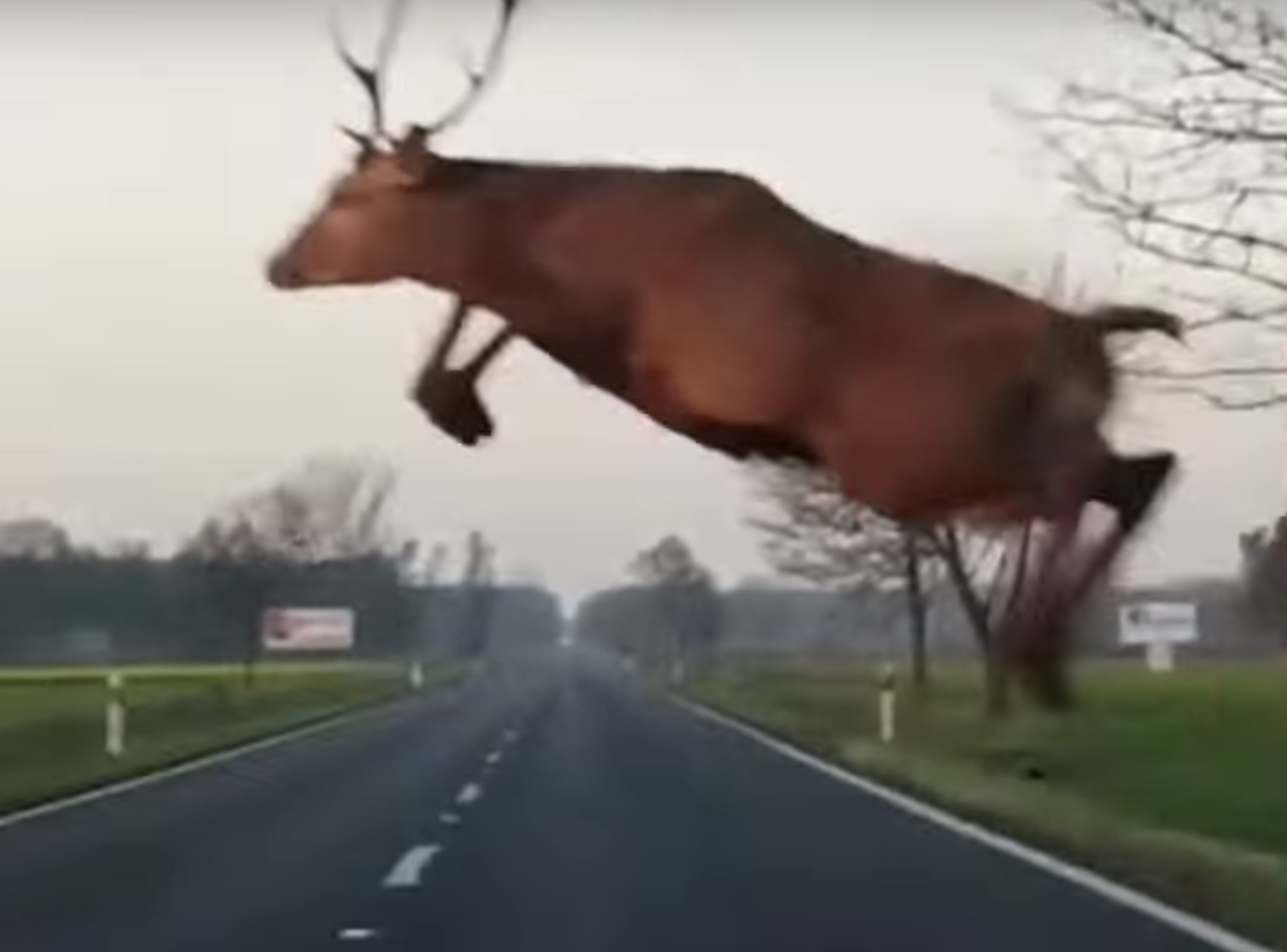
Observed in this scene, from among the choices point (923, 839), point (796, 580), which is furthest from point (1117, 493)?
point (923, 839)

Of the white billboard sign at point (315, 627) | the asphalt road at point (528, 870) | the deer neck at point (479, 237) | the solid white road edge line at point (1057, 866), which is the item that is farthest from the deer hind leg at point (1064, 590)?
the solid white road edge line at point (1057, 866)

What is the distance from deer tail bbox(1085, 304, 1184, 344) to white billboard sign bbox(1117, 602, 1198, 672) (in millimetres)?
176

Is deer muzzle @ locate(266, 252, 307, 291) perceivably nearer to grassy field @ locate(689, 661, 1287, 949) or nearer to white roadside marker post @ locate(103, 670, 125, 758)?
grassy field @ locate(689, 661, 1287, 949)

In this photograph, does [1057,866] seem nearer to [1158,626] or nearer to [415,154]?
[1158,626]

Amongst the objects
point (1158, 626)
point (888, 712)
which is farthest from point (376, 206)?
point (888, 712)

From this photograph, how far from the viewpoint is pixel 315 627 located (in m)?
4.40

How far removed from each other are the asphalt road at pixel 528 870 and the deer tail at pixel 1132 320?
45.7 feet

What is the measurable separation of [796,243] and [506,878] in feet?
78.4

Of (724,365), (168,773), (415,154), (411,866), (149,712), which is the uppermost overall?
(149,712)

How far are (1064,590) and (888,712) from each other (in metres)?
43.2

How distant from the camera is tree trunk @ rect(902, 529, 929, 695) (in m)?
2.08

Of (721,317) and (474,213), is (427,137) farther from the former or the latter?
(721,317)

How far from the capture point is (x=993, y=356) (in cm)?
166

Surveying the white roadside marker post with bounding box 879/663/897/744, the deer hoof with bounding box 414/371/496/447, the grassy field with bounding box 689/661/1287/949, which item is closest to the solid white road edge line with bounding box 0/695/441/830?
the grassy field with bounding box 689/661/1287/949
